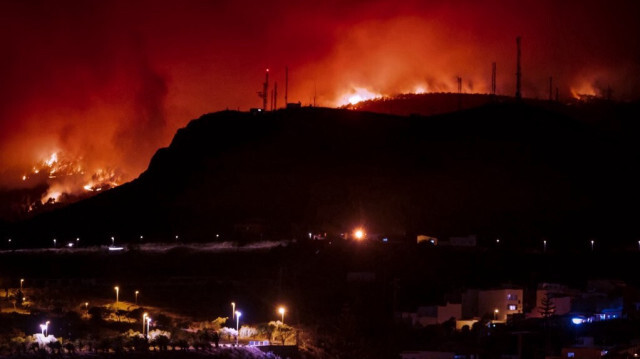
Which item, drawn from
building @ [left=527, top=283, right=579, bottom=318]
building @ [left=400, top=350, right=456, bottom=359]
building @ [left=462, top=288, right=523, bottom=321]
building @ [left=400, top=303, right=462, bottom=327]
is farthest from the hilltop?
building @ [left=400, top=350, right=456, bottom=359]

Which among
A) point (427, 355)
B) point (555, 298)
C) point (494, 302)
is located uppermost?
point (555, 298)

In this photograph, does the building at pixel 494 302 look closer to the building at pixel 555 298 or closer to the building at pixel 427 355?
the building at pixel 555 298

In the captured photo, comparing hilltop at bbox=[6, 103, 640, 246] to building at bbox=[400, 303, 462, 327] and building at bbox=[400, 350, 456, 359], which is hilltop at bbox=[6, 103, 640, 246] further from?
building at bbox=[400, 350, 456, 359]

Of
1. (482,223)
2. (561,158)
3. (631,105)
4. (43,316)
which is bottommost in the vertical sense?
(43,316)

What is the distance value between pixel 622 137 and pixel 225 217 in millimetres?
43961

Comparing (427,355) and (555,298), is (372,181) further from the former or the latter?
→ (427,355)

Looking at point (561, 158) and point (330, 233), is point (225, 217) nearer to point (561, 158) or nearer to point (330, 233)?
point (330, 233)

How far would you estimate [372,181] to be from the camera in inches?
3120

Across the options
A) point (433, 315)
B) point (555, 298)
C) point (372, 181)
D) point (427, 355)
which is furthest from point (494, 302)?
point (372, 181)

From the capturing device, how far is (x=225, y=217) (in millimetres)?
74438

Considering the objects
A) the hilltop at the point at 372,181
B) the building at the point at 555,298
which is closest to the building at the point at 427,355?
the building at the point at 555,298

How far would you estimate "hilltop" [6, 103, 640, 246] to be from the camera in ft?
237

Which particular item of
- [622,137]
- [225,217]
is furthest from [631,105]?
[225,217]

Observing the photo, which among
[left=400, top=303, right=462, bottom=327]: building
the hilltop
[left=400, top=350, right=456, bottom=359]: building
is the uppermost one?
the hilltop
